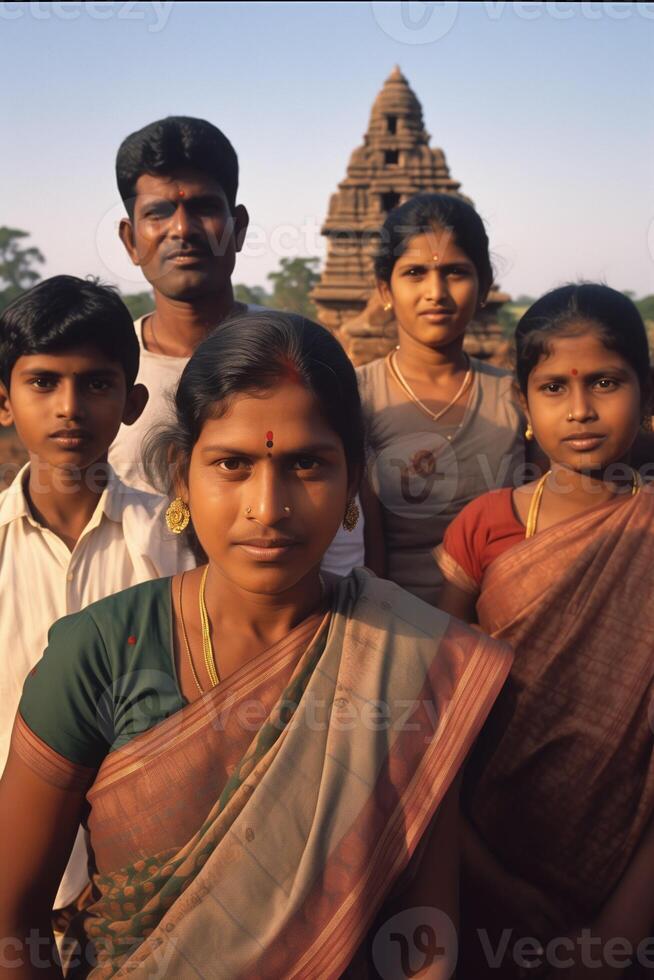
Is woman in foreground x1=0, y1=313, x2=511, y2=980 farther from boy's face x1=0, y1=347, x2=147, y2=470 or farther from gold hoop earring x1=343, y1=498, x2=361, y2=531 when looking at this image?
boy's face x1=0, y1=347, x2=147, y2=470

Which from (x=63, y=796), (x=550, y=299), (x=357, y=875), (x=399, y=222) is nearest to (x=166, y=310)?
(x=399, y=222)

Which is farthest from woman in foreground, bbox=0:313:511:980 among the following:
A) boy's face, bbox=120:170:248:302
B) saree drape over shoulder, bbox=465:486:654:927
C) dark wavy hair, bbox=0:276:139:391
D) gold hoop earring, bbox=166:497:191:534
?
boy's face, bbox=120:170:248:302

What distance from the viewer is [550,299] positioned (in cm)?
279

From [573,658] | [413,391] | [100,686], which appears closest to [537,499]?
[573,658]

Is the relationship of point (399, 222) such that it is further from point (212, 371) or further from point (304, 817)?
point (304, 817)

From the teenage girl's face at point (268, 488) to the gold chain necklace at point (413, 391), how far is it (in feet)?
6.32

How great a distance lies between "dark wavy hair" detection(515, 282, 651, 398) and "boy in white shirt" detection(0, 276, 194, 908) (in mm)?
→ 1240

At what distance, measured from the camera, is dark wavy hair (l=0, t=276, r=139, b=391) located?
262 cm

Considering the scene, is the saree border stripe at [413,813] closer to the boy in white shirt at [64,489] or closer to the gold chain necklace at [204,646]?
the gold chain necklace at [204,646]

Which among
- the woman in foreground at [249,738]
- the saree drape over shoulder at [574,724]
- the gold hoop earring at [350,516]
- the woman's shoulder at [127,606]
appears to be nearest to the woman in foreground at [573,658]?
the saree drape over shoulder at [574,724]

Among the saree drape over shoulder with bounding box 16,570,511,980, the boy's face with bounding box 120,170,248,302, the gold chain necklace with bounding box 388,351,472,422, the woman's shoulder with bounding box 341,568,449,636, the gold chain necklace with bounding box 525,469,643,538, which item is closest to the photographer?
the saree drape over shoulder with bounding box 16,570,511,980

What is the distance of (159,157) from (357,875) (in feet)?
9.37

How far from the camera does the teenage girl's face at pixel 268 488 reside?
177 cm

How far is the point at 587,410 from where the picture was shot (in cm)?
255
